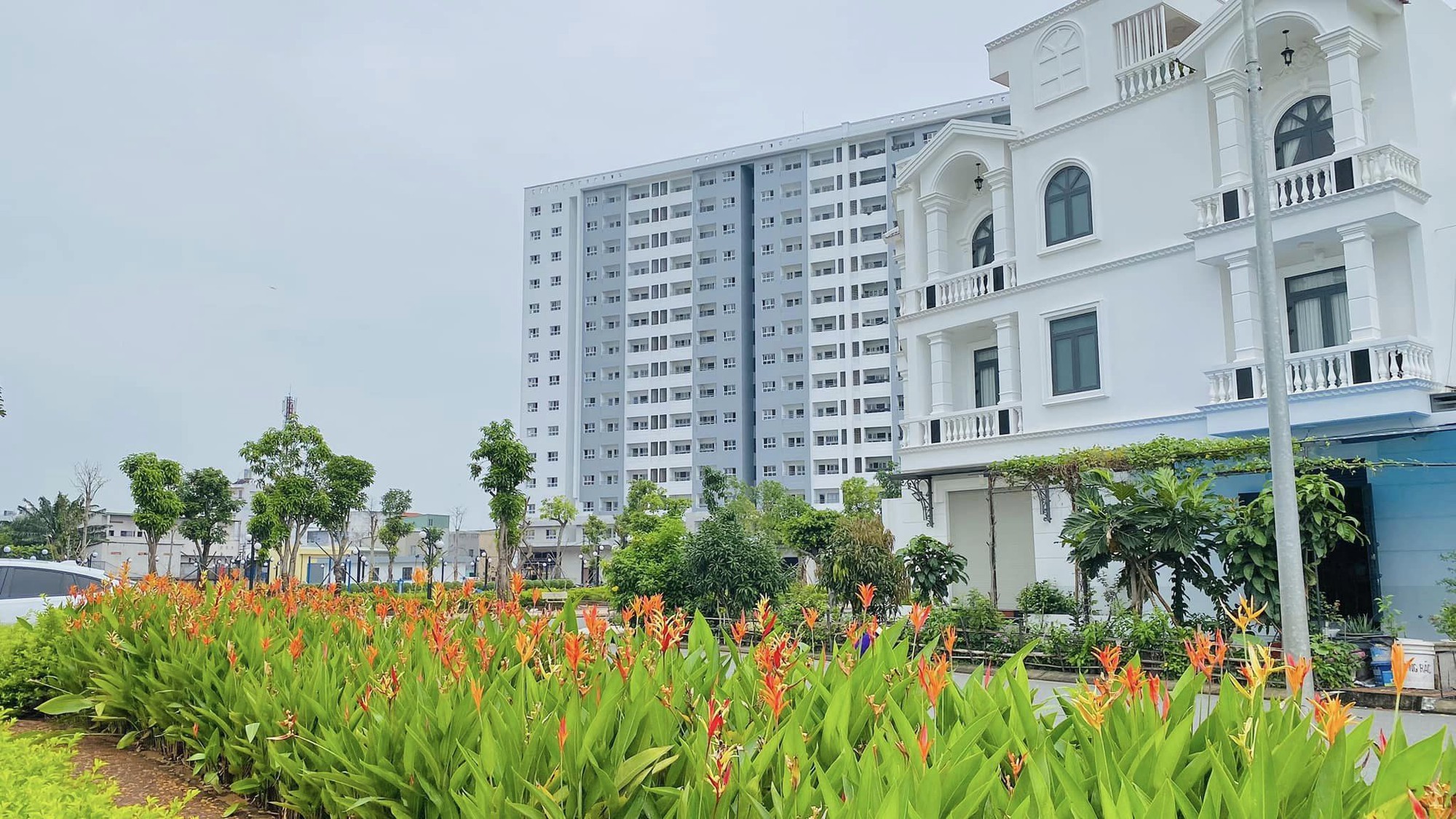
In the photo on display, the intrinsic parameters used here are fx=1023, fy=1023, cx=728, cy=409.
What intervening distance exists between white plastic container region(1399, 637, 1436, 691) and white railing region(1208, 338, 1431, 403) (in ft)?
12.4

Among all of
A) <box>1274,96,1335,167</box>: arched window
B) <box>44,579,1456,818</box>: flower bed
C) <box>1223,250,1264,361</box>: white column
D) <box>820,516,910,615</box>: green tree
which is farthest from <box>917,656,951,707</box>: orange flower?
<box>1274,96,1335,167</box>: arched window

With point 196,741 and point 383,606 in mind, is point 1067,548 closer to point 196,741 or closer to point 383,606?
point 383,606

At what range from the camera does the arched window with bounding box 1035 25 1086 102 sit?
67.2 ft

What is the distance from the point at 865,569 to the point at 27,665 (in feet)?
46.6

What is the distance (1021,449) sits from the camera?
65.9 ft

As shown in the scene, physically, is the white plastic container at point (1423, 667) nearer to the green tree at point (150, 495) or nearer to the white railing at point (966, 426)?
the white railing at point (966, 426)

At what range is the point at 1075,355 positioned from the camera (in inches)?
785

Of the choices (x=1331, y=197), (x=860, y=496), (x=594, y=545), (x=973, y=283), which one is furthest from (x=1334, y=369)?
(x=594, y=545)

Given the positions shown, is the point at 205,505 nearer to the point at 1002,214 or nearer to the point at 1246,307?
the point at 1002,214

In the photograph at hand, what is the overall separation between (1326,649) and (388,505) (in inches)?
2849

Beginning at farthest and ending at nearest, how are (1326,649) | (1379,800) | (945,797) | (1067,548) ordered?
(1067,548)
(1326,649)
(945,797)
(1379,800)

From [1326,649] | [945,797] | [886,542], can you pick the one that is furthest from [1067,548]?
[945,797]

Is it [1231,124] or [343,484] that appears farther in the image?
[343,484]

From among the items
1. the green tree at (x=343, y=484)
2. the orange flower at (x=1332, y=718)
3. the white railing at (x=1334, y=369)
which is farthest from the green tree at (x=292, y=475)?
the orange flower at (x=1332, y=718)
